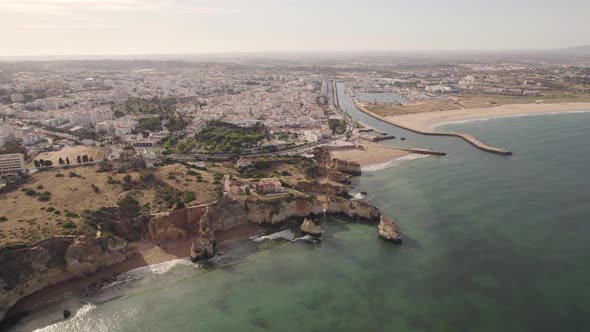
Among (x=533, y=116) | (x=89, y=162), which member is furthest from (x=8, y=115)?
(x=533, y=116)

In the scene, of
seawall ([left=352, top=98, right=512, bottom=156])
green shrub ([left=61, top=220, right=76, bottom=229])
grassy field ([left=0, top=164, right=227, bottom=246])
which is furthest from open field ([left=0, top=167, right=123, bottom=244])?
seawall ([left=352, top=98, right=512, bottom=156])

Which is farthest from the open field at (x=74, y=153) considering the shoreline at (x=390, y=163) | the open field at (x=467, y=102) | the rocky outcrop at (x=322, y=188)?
the open field at (x=467, y=102)

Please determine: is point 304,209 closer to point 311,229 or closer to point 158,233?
point 311,229

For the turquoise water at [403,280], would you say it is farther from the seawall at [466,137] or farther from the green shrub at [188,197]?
the seawall at [466,137]

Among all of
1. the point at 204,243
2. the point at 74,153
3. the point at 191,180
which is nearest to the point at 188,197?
the point at 191,180

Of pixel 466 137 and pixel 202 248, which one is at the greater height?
pixel 466 137

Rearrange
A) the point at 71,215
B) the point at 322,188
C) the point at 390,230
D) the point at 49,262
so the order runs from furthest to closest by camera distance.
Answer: the point at 322,188
the point at 390,230
the point at 71,215
the point at 49,262

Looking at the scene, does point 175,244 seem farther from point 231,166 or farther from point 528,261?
point 528,261

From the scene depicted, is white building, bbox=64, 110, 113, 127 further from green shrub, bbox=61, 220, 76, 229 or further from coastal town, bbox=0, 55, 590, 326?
green shrub, bbox=61, 220, 76, 229
